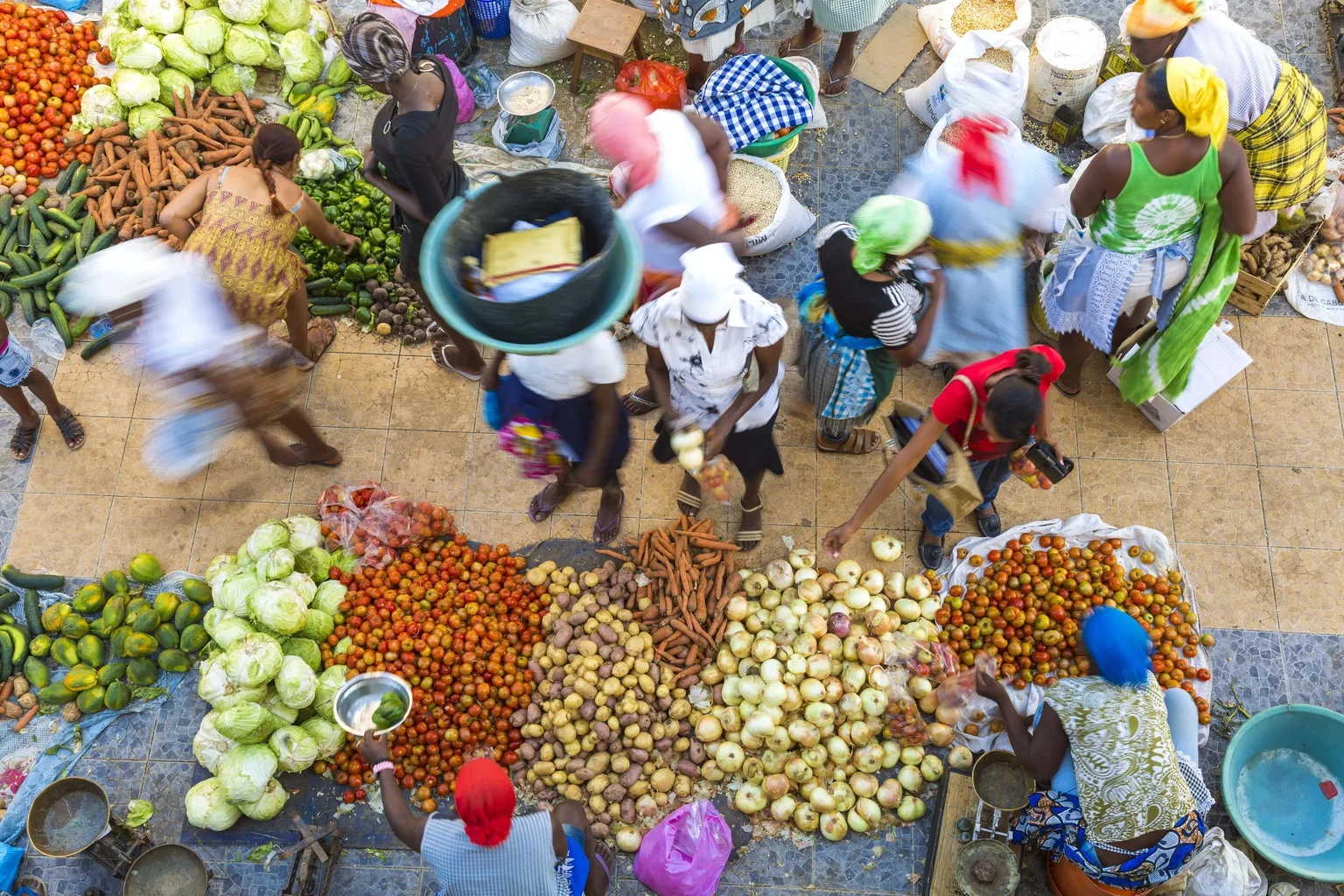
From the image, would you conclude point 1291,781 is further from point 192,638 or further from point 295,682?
point 192,638

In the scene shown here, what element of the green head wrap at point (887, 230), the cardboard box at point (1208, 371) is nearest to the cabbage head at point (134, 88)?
the green head wrap at point (887, 230)

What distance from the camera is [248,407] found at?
3748 mm

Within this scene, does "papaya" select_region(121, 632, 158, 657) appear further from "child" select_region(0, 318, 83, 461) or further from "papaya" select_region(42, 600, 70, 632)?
"child" select_region(0, 318, 83, 461)

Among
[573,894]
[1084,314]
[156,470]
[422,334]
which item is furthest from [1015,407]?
[156,470]

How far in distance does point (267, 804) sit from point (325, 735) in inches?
12.5

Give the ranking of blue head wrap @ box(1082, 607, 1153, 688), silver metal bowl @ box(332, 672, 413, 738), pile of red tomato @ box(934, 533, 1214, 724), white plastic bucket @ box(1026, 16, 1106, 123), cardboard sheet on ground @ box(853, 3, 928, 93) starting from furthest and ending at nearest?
cardboard sheet on ground @ box(853, 3, 928, 93), white plastic bucket @ box(1026, 16, 1106, 123), pile of red tomato @ box(934, 533, 1214, 724), silver metal bowl @ box(332, 672, 413, 738), blue head wrap @ box(1082, 607, 1153, 688)

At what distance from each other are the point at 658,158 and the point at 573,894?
2.58 meters

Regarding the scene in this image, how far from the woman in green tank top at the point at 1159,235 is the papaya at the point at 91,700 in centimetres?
439

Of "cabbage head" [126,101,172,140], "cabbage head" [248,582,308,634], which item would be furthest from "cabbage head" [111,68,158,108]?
"cabbage head" [248,582,308,634]

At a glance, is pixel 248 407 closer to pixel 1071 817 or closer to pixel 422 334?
pixel 422 334

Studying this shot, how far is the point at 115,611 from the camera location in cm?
402

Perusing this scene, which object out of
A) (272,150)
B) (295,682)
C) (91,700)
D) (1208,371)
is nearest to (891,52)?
(1208,371)

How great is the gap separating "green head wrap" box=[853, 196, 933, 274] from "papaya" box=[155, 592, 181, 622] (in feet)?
10.3

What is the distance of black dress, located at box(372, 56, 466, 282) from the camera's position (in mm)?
3600
